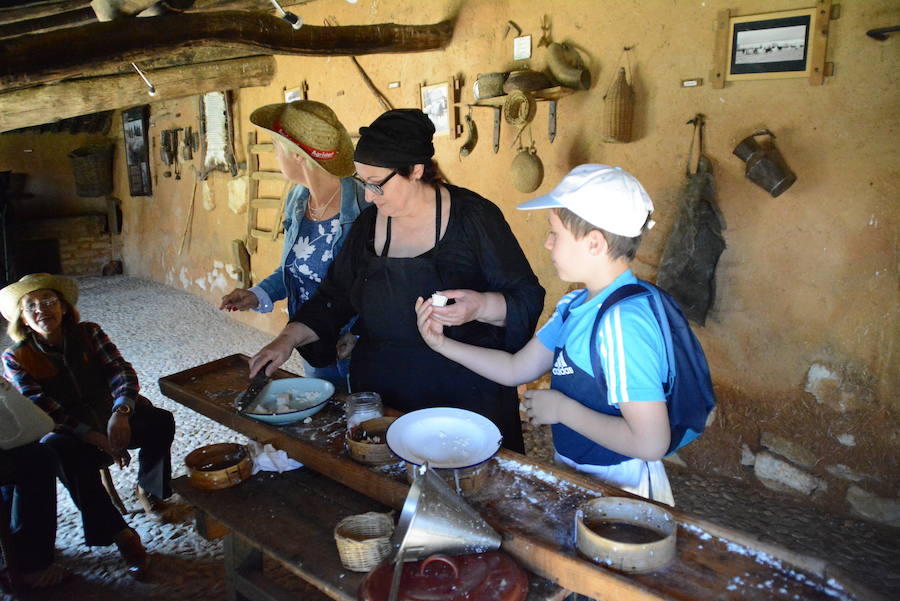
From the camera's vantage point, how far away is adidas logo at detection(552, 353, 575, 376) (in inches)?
74.0

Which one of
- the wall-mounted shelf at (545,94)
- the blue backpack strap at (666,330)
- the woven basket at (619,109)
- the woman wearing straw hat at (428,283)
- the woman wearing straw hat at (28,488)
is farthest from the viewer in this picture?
the wall-mounted shelf at (545,94)

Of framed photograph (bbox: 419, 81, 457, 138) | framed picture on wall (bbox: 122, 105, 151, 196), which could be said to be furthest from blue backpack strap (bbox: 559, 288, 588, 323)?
framed picture on wall (bbox: 122, 105, 151, 196)

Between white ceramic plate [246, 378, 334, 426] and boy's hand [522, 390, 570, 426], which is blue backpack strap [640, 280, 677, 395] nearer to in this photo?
boy's hand [522, 390, 570, 426]

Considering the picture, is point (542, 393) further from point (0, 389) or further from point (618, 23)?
point (618, 23)

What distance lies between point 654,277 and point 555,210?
90.4 inches

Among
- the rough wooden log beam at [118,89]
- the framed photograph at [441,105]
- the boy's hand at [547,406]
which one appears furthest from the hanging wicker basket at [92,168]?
the boy's hand at [547,406]

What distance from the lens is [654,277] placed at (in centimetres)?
390

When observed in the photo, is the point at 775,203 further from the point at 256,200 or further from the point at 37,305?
the point at 256,200

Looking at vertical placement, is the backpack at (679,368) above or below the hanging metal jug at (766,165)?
below

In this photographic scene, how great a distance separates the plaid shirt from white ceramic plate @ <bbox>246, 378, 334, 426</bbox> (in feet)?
4.48

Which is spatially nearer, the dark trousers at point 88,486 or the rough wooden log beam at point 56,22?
the dark trousers at point 88,486

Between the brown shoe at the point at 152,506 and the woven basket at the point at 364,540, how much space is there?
2.47m

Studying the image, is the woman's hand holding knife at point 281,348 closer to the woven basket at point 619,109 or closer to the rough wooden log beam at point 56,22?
the woven basket at point 619,109

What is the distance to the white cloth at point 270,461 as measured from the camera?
212 cm
